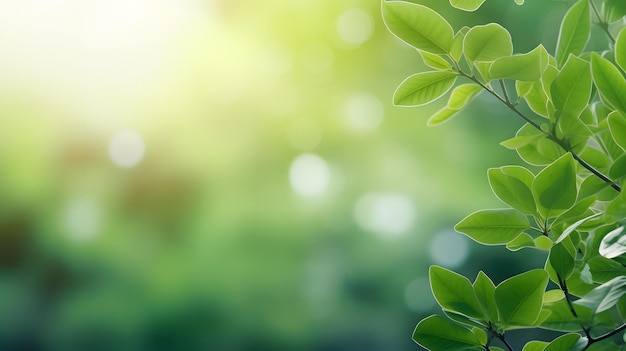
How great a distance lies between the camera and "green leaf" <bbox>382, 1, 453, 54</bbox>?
1.06 ft

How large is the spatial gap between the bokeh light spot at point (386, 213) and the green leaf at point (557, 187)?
2.90m

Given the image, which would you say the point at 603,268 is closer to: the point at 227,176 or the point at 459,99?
the point at 459,99

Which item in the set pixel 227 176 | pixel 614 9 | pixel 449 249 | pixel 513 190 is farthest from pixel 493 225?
pixel 227 176

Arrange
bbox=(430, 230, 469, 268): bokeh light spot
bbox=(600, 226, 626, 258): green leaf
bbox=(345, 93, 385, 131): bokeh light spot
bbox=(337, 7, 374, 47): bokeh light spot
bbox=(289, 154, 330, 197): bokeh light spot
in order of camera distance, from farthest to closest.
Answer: bbox=(337, 7, 374, 47): bokeh light spot, bbox=(345, 93, 385, 131): bokeh light spot, bbox=(289, 154, 330, 197): bokeh light spot, bbox=(430, 230, 469, 268): bokeh light spot, bbox=(600, 226, 626, 258): green leaf

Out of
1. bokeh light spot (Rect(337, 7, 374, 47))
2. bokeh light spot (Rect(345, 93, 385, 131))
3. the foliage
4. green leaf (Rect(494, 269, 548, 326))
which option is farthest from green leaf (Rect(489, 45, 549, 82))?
bokeh light spot (Rect(337, 7, 374, 47))

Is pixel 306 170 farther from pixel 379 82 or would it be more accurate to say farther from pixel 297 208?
pixel 379 82

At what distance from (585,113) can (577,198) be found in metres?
0.07

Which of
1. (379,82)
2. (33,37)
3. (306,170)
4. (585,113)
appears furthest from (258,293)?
(585,113)

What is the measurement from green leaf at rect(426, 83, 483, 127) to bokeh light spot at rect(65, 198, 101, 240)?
3162 mm

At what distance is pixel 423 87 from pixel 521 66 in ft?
0.19

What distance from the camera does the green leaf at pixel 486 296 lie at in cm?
32

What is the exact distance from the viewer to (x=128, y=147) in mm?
3420

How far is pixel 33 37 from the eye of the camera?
3.48 metres

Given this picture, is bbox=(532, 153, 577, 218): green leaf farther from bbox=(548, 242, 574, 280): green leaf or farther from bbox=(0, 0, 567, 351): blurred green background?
bbox=(0, 0, 567, 351): blurred green background
